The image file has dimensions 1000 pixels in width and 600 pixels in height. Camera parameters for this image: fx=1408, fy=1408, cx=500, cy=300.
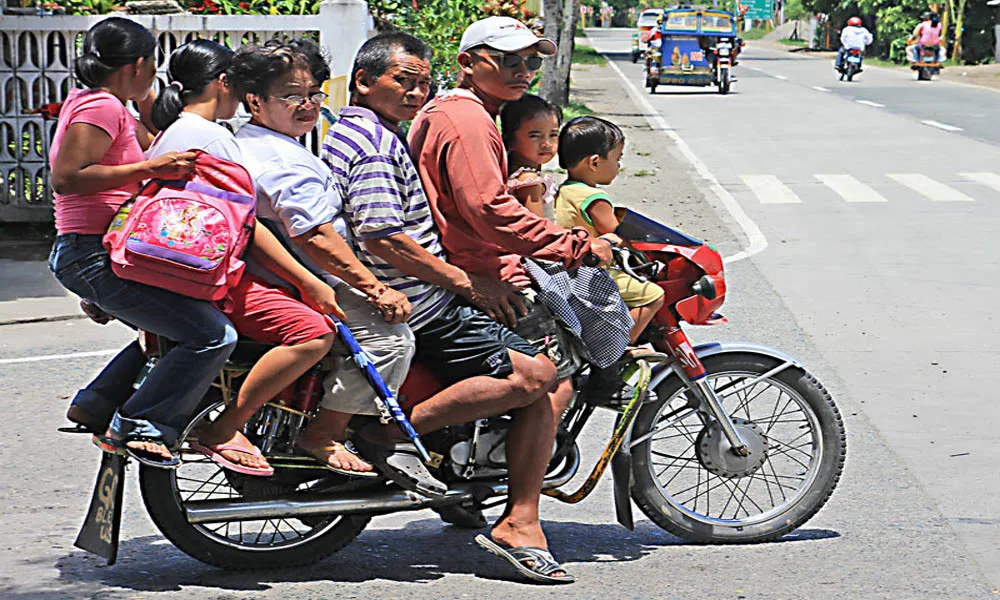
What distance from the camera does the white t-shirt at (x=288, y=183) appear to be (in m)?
4.15

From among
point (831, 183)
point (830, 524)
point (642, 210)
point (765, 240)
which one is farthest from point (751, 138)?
point (830, 524)

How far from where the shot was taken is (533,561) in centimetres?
445

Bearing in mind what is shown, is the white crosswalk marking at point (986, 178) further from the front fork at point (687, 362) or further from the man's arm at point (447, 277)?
the man's arm at point (447, 277)

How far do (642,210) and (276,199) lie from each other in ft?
33.9

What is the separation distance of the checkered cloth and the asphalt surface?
2.46ft

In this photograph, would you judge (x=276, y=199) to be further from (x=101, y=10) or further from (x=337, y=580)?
(x=101, y=10)

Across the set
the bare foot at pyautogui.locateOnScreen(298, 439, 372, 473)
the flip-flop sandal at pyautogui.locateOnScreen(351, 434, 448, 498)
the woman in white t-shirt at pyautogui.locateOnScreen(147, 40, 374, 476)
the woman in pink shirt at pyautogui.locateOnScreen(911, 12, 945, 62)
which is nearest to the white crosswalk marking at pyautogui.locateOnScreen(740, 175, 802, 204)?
the flip-flop sandal at pyautogui.locateOnScreen(351, 434, 448, 498)

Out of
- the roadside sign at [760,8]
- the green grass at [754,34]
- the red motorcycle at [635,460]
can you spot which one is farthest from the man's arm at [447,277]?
the roadside sign at [760,8]

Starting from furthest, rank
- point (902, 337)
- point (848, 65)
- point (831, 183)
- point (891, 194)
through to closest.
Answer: point (848, 65), point (831, 183), point (891, 194), point (902, 337)

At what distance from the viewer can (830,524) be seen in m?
5.14

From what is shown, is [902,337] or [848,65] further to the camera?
[848,65]

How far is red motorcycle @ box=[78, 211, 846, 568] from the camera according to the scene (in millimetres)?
4348

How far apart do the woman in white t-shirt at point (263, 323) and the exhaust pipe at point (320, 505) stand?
0.40 feet

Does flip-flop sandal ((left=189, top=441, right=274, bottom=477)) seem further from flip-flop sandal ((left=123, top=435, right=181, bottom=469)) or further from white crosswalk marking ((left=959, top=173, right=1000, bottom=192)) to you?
white crosswalk marking ((left=959, top=173, right=1000, bottom=192))
